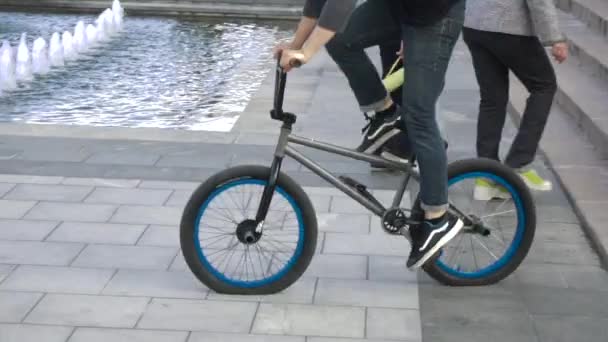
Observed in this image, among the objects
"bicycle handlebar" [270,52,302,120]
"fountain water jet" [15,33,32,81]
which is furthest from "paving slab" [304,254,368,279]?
"fountain water jet" [15,33,32,81]

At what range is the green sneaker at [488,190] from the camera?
4.92 meters

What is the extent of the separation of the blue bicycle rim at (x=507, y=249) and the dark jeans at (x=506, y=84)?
1451mm

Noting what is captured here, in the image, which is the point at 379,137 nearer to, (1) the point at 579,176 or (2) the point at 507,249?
(2) the point at 507,249

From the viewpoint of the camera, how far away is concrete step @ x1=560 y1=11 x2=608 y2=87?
364 inches

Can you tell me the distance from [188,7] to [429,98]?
526 inches

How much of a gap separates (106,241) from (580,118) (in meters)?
3.93

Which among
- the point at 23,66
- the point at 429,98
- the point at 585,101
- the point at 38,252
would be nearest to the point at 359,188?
the point at 429,98

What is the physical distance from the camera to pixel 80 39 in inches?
535

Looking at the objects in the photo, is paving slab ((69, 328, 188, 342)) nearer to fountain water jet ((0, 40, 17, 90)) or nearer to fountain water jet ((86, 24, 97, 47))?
fountain water jet ((0, 40, 17, 90))

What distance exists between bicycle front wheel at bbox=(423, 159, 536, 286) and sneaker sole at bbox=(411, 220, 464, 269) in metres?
0.10

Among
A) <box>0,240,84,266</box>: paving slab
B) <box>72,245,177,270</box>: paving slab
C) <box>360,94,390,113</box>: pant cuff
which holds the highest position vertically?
<box>360,94,390,113</box>: pant cuff

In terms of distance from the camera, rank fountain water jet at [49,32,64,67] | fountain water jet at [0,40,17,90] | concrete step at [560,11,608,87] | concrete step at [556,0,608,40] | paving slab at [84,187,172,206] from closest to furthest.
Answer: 1. paving slab at [84,187,172,206]
2. concrete step at [560,11,608,87]
3. concrete step at [556,0,608,40]
4. fountain water jet at [0,40,17,90]
5. fountain water jet at [49,32,64,67]

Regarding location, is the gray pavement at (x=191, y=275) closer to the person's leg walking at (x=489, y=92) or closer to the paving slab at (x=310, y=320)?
the paving slab at (x=310, y=320)

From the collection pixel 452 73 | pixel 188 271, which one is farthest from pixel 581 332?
pixel 452 73
